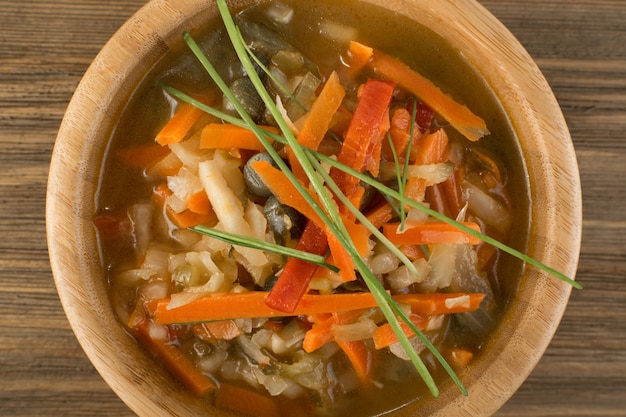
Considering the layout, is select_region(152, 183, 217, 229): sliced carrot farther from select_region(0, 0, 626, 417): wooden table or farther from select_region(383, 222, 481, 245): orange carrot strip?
select_region(0, 0, 626, 417): wooden table

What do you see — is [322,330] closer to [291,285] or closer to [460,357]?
[291,285]

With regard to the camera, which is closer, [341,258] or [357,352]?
[341,258]

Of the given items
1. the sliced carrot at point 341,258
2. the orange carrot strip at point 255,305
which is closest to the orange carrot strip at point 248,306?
the orange carrot strip at point 255,305

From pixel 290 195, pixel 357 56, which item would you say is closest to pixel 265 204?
pixel 290 195

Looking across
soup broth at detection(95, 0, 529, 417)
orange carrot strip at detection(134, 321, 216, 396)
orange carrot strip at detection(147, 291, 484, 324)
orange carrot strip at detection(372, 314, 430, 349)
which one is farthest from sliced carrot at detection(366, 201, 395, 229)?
orange carrot strip at detection(134, 321, 216, 396)

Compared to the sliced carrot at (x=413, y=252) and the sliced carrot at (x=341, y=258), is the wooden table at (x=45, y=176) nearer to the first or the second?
the sliced carrot at (x=413, y=252)
